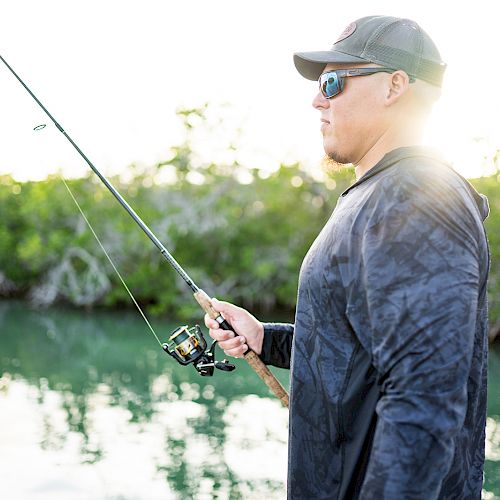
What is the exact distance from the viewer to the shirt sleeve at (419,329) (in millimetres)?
968

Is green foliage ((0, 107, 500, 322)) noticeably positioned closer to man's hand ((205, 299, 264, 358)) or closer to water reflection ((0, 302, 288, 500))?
water reflection ((0, 302, 288, 500))

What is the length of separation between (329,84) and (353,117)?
0.24 feet

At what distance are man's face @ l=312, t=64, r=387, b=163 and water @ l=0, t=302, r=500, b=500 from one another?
12.0 feet

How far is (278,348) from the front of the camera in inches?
64.3

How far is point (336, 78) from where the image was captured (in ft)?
4.02

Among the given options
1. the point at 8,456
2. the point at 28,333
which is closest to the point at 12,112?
the point at 8,456

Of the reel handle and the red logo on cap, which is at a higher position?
the red logo on cap

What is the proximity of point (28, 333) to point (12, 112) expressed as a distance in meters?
9.15

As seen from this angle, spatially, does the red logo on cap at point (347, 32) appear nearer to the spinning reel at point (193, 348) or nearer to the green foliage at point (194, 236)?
the spinning reel at point (193, 348)

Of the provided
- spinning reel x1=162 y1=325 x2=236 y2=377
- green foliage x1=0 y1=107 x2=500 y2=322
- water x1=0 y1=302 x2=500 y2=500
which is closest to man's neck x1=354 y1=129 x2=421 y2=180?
spinning reel x1=162 y1=325 x2=236 y2=377

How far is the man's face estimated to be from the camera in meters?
1.20

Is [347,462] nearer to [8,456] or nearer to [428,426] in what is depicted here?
[428,426]

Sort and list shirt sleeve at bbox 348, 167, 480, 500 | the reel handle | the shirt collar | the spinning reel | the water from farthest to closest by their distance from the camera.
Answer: the water < the spinning reel < the reel handle < the shirt collar < shirt sleeve at bbox 348, 167, 480, 500

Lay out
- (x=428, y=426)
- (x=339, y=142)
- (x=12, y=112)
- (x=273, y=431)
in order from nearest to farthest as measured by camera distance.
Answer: (x=428, y=426) → (x=339, y=142) → (x=12, y=112) → (x=273, y=431)
